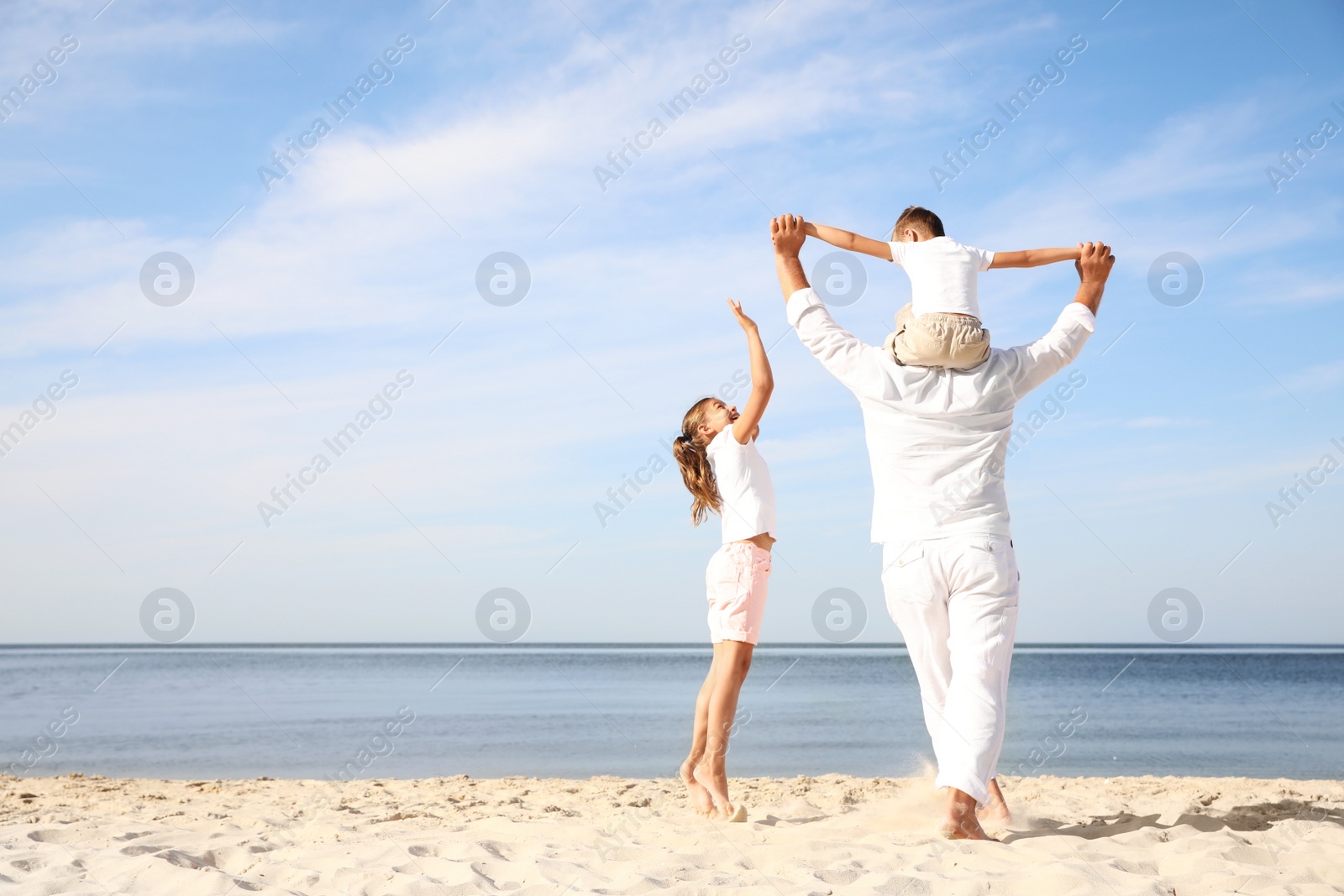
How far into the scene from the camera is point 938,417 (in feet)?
12.0

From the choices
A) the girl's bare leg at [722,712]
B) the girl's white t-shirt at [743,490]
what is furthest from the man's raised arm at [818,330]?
the girl's bare leg at [722,712]

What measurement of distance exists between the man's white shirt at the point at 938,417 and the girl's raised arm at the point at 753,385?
24.4 inches

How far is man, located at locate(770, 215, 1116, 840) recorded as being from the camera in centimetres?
351

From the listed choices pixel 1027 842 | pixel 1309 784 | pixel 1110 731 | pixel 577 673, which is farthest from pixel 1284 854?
pixel 577 673

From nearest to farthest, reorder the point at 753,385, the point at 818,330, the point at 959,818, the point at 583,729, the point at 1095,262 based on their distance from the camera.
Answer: the point at 959,818 → the point at 818,330 → the point at 1095,262 → the point at 753,385 → the point at 583,729

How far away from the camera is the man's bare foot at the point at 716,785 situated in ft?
14.6

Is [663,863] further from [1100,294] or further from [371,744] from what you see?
[371,744]

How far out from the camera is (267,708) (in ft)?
46.6

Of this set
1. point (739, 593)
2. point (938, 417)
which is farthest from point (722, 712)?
point (938, 417)

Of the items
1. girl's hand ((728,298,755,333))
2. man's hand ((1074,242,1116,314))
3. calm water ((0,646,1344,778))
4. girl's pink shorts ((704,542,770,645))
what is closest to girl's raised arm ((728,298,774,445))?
girl's hand ((728,298,755,333))

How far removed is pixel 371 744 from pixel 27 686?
46.9ft

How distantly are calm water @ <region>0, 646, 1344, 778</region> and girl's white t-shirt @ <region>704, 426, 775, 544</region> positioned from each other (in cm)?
409

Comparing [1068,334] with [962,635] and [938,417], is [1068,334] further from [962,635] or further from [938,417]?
[962,635]

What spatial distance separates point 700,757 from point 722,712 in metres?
0.37
